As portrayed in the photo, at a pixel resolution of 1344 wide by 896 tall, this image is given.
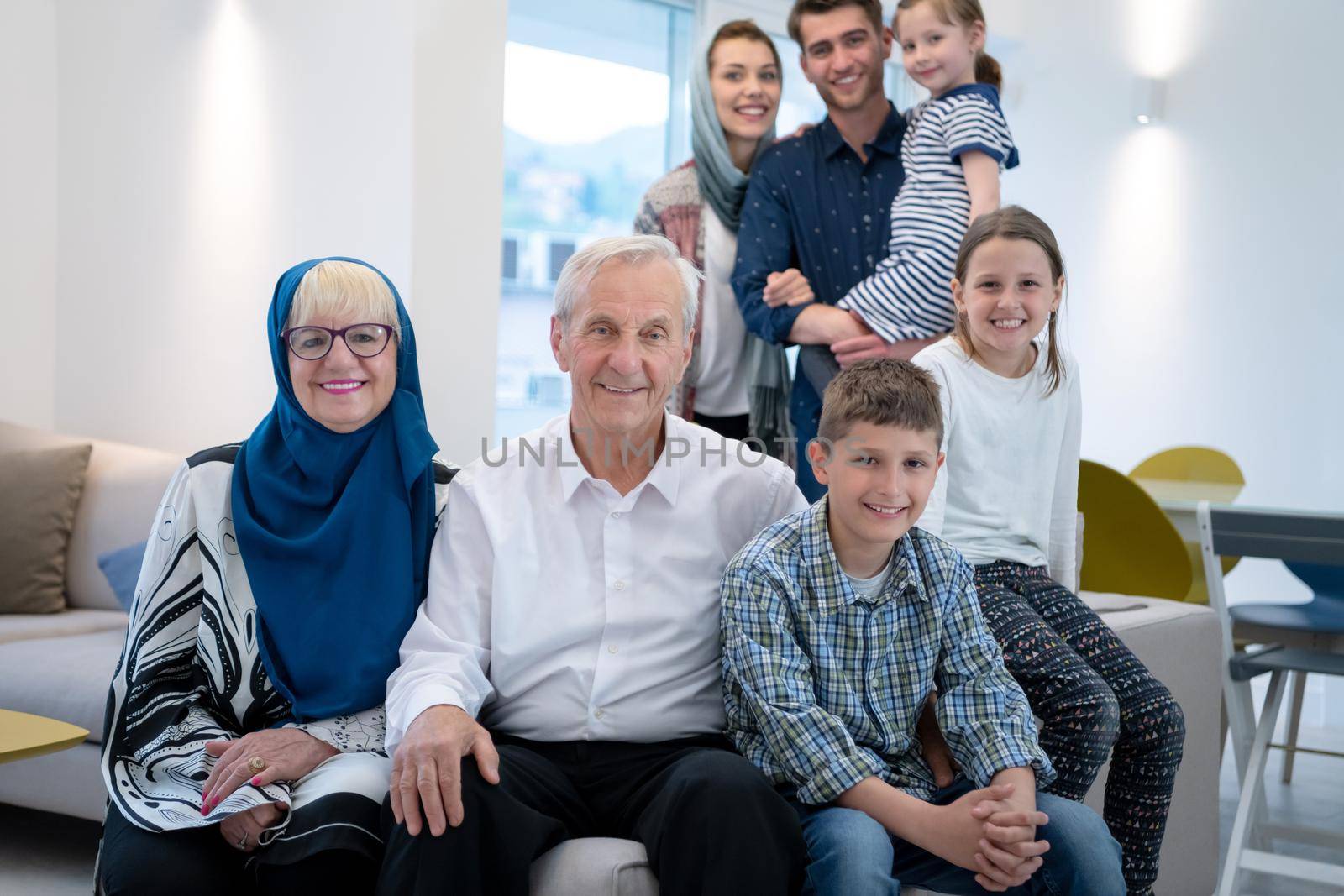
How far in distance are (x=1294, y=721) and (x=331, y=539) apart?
115 inches

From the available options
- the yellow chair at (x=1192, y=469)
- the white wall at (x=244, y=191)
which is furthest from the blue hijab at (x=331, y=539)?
the yellow chair at (x=1192, y=469)

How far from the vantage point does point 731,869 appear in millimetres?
1414

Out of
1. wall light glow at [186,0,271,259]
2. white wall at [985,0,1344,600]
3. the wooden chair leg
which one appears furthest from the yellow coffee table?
white wall at [985,0,1344,600]

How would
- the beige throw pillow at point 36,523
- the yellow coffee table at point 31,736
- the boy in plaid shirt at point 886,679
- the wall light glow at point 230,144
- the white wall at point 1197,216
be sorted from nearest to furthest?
the boy in plaid shirt at point 886,679 → the yellow coffee table at point 31,736 → the beige throw pillow at point 36,523 → the wall light glow at point 230,144 → the white wall at point 1197,216

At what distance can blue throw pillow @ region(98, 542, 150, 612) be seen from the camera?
10.1 ft

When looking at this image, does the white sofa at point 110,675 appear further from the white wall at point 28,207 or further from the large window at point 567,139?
the large window at point 567,139

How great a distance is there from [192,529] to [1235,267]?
479cm

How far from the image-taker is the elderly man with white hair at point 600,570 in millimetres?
1651

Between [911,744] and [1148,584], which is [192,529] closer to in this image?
[911,744]

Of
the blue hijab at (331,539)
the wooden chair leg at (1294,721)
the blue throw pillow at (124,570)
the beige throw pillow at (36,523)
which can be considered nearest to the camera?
the blue hijab at (331,539)

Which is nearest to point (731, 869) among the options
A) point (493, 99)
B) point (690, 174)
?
point (690, 174)

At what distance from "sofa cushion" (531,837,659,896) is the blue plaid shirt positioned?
0.73ft

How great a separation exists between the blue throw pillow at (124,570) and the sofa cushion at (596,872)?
1.97 meters

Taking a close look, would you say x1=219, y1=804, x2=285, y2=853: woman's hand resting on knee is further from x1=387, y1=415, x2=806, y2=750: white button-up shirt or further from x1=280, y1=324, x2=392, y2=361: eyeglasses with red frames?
x1=280, y1=324, x2=392, y2=361: eyeglasses with red frames
